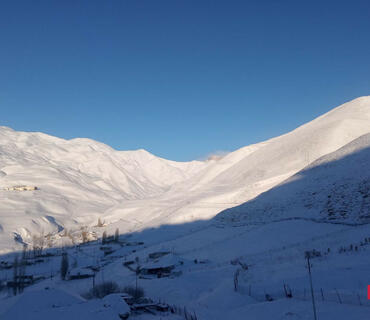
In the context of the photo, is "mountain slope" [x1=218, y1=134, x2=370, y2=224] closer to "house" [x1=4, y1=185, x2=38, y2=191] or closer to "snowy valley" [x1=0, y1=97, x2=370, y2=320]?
"snowy valley" [x1=0, y1=97, x2=370, y2=320]

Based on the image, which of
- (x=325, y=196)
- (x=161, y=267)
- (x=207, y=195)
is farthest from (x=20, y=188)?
(x=325, y=196)

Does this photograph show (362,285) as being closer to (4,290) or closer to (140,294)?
(140,294)

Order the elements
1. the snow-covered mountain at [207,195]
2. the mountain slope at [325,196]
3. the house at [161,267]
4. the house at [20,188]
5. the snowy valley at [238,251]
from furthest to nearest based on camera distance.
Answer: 1. the house at [20,188]
2. the snow-covered mountain at [207,195]
3. the mountain slope at [325,196]
4. the house at [161,267]
5. the snowy valley at [238,251]

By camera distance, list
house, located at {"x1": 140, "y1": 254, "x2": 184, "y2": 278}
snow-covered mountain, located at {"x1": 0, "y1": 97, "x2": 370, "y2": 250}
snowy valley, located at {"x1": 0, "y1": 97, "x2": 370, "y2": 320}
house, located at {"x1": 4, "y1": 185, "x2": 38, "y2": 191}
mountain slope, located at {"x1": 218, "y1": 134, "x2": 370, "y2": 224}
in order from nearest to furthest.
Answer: snowy valley, located at {"x1": 0, "y1": 97, "x2": 370, "y2": 320}
house, located at {"x1": 140, "y1": 254, "x2": 184, "y2": 278}
mountain slope, located at {"x1": 218, "y1": 134, "x2": 370, "y2": 224}
snow-covered mountain, located at {"x1": 0, "y1": 97, "x2": 370, "y2": 250}
house, located at {"x1": 4, "y1": 185, "x2": 38, "y2": 191}

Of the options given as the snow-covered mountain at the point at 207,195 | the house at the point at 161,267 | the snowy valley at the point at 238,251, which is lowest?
the house at the point at 161,267

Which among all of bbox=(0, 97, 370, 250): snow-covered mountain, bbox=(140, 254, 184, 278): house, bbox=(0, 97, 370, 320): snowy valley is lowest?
bbox=(140, 254, 184, 278): house

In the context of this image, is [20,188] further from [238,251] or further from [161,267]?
[238,251]

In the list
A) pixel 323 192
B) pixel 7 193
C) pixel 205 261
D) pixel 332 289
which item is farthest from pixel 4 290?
pixel 7 193

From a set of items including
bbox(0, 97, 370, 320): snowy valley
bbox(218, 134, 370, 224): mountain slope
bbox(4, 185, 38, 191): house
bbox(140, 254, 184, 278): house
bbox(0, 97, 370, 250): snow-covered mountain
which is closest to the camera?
bbox(0, 97, 370, 320): snowy valley

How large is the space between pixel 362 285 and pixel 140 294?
50.5ft

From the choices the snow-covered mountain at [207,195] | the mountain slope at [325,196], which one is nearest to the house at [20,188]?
the snow-covered mountain at [207,195]

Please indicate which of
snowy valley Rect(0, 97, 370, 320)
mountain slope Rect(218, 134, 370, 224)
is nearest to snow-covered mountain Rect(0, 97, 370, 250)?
snowy valley Rect(0, 97, 370, 320)

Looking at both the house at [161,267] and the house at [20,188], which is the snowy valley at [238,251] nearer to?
the house at [161,267]

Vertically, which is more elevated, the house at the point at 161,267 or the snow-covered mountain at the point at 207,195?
the snow-covered mountain at the point at 207,195
